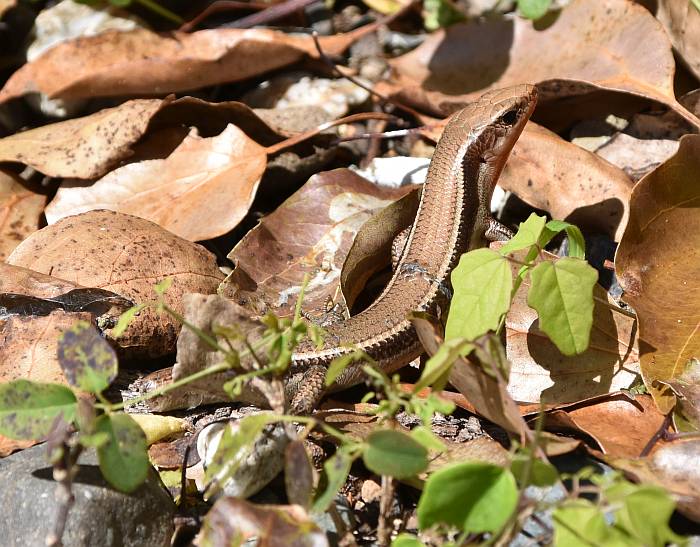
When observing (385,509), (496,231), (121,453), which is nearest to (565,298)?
(385,509)

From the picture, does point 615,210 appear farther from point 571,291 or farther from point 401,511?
point 401,511

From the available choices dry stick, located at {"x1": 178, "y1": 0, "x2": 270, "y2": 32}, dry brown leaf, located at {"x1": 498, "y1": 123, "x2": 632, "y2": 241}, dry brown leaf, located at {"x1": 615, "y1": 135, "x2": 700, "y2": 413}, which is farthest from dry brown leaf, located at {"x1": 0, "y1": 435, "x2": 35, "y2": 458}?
dry stick, located at {"x1": 178, "y1": 0, "x2": 270, "y2": 32}

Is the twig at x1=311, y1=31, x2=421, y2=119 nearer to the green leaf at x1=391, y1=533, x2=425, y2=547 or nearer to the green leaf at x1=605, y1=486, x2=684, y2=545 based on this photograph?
the green leaf at x1=391, y1=533, x2=425, y2=547

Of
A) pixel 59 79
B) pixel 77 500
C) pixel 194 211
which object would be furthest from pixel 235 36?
pixel 77 500

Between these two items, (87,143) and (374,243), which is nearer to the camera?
(374,243)

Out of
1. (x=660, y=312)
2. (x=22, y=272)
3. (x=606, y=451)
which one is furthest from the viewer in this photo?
(x=22, y=272)

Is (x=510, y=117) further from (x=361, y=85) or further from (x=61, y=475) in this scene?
(x=61, y=475)

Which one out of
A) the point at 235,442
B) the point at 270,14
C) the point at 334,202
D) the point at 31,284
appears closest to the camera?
the point at 235,442
